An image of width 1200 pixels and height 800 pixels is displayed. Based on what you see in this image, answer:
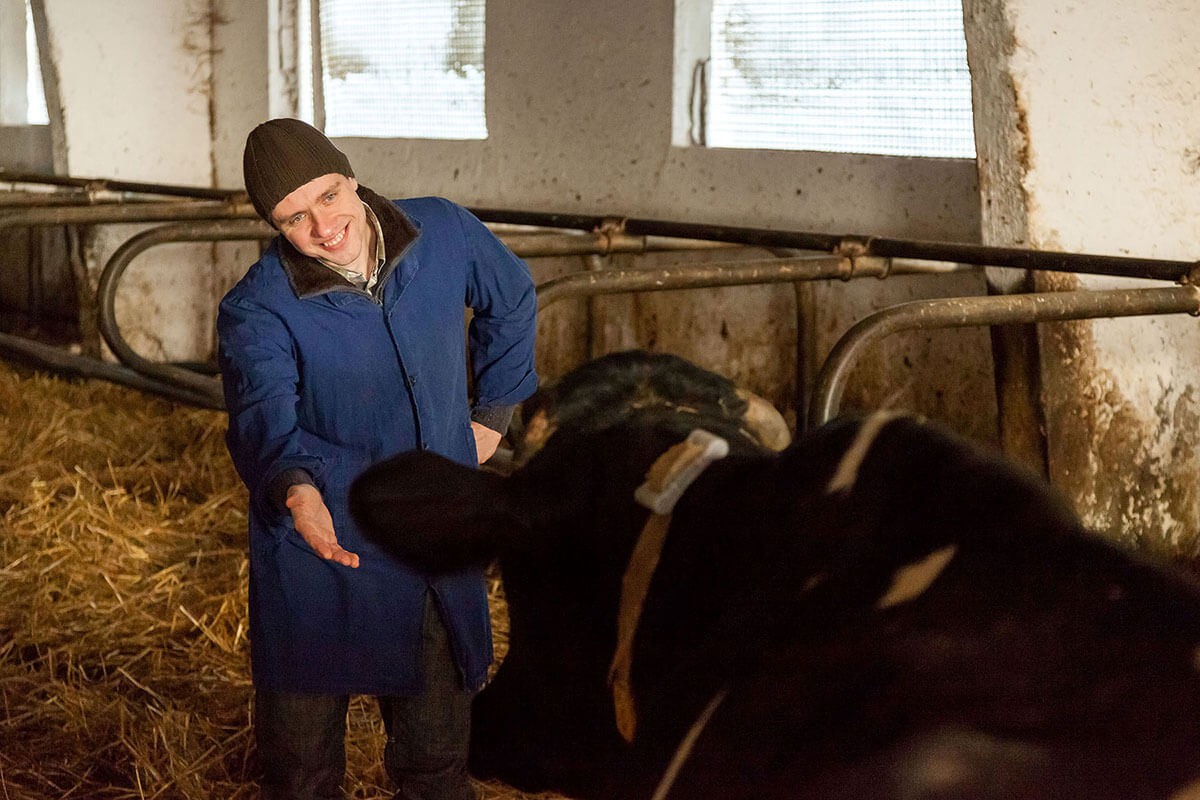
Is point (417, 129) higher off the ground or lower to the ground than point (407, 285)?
higher

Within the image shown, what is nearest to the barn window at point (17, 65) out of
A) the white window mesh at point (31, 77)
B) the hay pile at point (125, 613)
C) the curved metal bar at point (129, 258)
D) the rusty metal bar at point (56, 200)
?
the white window mesh at point (31, 77)

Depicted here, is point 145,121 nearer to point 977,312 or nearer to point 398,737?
point 398,737

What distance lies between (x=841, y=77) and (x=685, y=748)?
337 centimetres

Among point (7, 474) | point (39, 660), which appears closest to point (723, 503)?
point (39, 660)

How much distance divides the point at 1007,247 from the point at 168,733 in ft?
6.72

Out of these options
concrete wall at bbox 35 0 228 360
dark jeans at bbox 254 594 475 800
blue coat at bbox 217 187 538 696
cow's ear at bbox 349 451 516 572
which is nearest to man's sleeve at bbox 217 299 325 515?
blue coat at bbox 217 187 538 696

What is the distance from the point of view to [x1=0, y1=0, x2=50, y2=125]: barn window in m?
7.05

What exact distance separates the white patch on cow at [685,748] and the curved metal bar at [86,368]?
293 cm

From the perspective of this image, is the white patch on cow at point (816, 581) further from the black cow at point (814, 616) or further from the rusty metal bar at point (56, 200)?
the rusty metal bar at point (56, 200)

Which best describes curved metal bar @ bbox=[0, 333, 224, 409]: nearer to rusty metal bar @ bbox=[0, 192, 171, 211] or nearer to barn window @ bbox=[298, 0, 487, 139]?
rusty metal bar @ bbox=[0, 192, 171, 211]

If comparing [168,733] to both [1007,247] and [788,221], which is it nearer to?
[1007,247]

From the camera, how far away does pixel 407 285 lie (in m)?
1.83

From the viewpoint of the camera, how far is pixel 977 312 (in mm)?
2180

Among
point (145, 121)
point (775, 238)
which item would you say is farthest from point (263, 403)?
point (145, 121)
